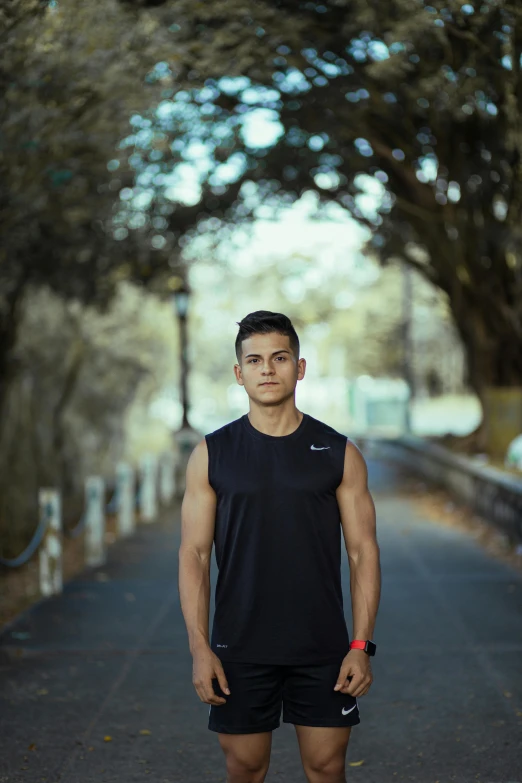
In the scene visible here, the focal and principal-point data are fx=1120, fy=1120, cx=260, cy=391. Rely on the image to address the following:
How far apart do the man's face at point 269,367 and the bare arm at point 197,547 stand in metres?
0.27

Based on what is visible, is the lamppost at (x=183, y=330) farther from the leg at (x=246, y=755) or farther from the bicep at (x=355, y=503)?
the leg at (x=246, y=755)

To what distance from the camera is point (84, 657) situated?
803 centimetres

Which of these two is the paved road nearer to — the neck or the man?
the man

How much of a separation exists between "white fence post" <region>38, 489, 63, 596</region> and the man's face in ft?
22.7

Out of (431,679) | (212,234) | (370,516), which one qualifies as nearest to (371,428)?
(212,234)

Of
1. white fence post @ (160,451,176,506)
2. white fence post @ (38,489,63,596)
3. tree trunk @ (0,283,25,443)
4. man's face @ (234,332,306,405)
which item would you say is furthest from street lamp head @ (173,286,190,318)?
man's face @ (234,332,306,405)

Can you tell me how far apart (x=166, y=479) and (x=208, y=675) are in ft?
56.2

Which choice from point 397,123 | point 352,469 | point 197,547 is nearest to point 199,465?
point 197,547

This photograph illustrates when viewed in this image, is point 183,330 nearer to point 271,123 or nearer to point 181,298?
point 181,298

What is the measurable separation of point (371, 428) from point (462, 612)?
3482 cm

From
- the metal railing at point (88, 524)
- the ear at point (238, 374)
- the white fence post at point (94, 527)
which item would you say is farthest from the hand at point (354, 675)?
the white fence post at point (94, 527)

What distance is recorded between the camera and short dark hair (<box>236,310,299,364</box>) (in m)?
3.90

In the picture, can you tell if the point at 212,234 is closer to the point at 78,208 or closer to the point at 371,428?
the point at 78,208

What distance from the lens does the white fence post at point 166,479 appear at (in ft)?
67.3
